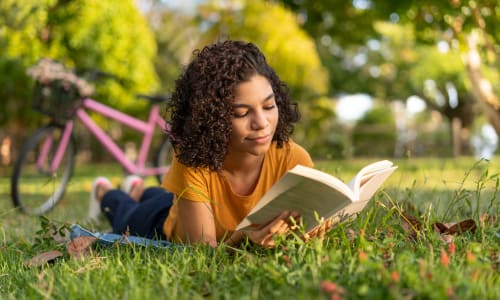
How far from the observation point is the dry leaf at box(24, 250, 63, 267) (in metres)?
2.45

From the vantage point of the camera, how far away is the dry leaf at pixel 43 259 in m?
2.45

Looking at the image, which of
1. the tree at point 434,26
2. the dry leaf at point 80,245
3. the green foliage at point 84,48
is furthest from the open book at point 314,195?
the green foliage at point 84,48

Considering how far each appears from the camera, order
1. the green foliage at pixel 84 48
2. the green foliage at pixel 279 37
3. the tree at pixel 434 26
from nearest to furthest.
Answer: the tree at pixel 434 26 → the green foliage at pixel 84 48 → the green foliage at pixel 279 37

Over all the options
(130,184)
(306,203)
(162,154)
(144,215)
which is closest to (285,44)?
(162,154)

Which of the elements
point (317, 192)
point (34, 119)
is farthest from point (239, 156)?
point (34, 119)

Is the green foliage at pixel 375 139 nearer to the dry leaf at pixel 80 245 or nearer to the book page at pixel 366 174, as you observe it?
the dry leaf at pixel 80 245

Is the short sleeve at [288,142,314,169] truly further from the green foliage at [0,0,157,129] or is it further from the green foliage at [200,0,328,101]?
the green foliage at [200,0,328,101]

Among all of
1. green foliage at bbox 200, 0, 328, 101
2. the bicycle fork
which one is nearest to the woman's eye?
the bicycle fork

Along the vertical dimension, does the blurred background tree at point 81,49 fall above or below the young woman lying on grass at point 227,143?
above

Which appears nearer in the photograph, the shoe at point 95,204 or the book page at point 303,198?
the book page at point 303,198

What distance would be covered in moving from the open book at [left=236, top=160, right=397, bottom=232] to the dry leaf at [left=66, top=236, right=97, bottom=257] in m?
0.73

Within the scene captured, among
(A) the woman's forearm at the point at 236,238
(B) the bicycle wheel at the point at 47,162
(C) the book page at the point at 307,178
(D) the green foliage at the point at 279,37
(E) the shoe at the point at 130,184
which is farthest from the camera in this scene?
(D) the green foliage at the point at 279,37

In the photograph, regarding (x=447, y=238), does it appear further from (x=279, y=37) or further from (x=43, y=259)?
(x=279, y=37)

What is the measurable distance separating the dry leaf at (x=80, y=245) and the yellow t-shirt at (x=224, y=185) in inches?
14.0
